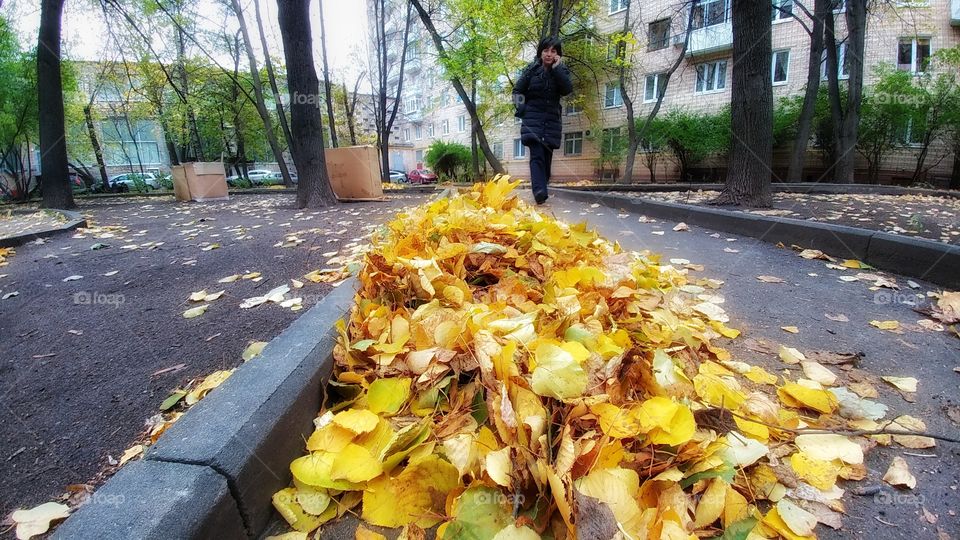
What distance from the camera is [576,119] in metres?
23.5

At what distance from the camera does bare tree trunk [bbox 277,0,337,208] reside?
19.7 feet

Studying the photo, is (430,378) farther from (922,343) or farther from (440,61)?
(440,61)

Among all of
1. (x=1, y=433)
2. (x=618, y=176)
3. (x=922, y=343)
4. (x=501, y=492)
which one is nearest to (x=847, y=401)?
(x=922, y=343)

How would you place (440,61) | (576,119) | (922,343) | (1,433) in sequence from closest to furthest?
(1,433)
(922,343)
(440,61)
(576,119)

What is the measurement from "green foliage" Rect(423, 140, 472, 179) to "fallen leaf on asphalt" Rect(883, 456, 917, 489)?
20.3m

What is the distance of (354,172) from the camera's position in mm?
7805

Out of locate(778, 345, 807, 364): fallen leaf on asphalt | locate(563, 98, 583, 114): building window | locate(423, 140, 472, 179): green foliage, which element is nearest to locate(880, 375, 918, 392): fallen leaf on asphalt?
locate(778, 345, 807, 364): fallen leaf on asphalt

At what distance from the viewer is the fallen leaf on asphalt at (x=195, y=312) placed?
2.09 meters

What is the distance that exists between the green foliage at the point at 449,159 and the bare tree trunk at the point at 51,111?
1376 centimetres

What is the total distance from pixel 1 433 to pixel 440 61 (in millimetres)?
12291

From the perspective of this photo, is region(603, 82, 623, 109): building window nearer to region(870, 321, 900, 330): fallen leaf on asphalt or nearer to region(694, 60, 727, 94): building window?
region(694, 60, 727, 94): building window

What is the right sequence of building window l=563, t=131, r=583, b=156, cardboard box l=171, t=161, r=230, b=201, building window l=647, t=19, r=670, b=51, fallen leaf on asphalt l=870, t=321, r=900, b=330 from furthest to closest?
building window l=563, t=131, r=583, b=156 → building window l=647, t=19, r=670, b=51 → cardboard box l=171, t=161, r=230, b=201 → fallen leaf on asphalt l=870, t=321, r=900, b=330

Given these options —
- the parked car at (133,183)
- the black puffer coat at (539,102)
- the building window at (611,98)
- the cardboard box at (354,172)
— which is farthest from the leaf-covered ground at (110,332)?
the building window at (611,98)

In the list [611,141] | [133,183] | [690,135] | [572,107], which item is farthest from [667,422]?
[133,183]
